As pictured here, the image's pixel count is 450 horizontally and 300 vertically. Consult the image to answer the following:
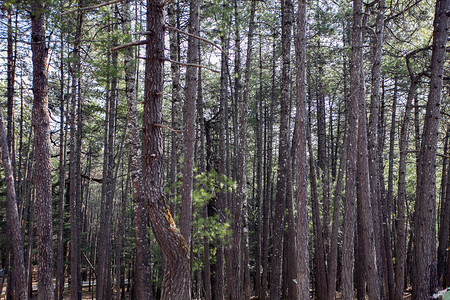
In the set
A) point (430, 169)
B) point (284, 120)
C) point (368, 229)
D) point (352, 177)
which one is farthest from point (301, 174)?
point (430, 169)

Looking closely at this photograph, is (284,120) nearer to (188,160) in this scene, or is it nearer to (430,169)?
(188,160)

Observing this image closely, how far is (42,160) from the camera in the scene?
686 cm

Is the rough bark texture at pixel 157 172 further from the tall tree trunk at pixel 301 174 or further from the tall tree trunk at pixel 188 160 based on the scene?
the tall tree trunk at pixel 301 174

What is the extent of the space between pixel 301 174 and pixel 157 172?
10.4ft

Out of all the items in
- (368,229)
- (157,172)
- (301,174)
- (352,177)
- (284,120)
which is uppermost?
(284,120)

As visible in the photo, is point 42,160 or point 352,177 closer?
point 42,160

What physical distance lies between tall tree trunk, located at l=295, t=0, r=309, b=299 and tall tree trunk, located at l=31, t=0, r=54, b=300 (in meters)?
4.66

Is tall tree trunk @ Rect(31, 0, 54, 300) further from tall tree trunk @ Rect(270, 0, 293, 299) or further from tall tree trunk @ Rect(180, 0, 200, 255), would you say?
tall tree trunk @ Rect(270, 0, 293, 299)

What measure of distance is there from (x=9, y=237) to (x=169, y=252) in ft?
41.6

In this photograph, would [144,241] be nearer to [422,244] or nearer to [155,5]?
[155,5]

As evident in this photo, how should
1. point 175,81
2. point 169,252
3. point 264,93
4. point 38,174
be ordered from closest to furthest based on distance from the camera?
point 169,252
point 38,174
point 175,81
point 264,93

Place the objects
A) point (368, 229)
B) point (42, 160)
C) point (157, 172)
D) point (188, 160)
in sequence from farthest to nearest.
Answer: point (368, 229), point (188, 160), point (42, 160), point (157, 172)

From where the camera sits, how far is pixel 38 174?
6898 millimetres

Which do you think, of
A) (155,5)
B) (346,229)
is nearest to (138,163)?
(155,5)
